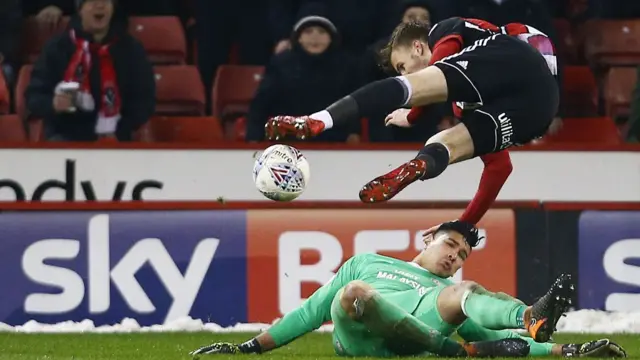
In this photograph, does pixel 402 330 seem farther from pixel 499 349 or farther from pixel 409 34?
pixel 409 34

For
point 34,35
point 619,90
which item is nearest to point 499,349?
point 619,90

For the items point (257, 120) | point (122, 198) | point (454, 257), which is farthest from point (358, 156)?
point (454, 257)

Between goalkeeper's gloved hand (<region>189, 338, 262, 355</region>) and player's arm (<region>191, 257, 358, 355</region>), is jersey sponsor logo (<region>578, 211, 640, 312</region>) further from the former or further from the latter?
goalkeeper's gloved hand (<region>189, 338, 262, 355</region>)

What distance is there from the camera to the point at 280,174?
7.64 m

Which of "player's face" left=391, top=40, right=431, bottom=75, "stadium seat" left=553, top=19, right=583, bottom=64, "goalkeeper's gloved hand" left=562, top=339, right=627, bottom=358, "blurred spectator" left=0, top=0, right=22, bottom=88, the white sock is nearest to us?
the white sock

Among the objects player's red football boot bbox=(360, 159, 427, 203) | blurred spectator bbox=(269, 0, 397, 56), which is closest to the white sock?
player's red football boot bbox=(360, 159, 427, 203)

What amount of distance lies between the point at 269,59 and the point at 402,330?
5361 mm

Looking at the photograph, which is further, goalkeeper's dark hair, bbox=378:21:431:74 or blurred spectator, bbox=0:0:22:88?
blurred spectator, bbox=0:0:22:88

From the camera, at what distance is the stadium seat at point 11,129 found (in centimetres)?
1173

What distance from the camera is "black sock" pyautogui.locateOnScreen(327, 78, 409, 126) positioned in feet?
24.5

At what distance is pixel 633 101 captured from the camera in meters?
11.9

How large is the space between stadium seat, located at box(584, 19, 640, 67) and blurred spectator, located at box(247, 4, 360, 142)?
2.68m

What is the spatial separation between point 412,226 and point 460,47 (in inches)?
96.1

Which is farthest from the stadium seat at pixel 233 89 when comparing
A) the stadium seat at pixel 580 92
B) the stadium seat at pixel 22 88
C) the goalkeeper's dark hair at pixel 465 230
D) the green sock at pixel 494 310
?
the green sock at pixel 494 310
